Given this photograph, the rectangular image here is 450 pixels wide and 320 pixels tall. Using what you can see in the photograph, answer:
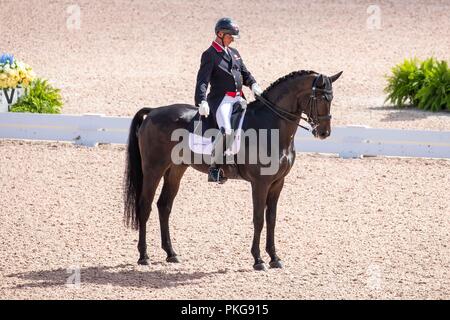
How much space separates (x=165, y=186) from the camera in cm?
1004

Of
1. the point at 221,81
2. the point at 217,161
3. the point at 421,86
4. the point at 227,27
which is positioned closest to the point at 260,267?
the point at 217,161

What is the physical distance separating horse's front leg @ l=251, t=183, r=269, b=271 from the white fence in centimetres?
512

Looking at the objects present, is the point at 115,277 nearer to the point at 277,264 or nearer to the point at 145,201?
the point at 145,201

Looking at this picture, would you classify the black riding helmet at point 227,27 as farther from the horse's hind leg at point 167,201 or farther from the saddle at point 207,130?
the horse's hind leg at point 167,201

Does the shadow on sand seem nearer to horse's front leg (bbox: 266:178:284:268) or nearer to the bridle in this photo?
horse's front leg (bbox: 266:178:284:268)

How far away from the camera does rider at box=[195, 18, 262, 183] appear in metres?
9.38

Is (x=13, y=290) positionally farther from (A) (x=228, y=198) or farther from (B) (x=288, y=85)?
(A) (x=228, y=198)

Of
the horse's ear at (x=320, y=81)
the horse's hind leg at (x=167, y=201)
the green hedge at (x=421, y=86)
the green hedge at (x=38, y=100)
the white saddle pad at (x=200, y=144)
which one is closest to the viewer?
the horse's ear at (x=320, y=81)

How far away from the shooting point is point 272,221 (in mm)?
9562

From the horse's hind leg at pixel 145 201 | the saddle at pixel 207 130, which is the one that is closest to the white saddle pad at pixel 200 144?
the saddle at pixel 207 130

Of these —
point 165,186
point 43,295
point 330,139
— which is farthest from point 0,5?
point 43,295

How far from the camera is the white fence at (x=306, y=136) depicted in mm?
14148

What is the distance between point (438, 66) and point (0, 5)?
11375 mm

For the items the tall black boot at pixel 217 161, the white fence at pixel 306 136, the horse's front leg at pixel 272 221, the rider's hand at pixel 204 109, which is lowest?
the horse's front leg at pixel 272 221
